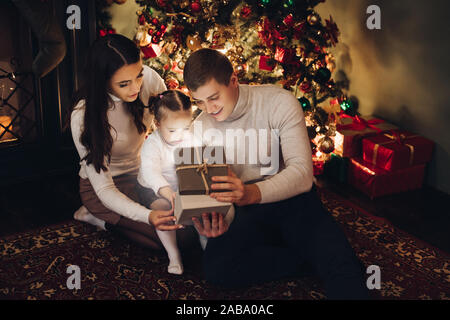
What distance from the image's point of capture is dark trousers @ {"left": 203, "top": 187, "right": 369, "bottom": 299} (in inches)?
71.7

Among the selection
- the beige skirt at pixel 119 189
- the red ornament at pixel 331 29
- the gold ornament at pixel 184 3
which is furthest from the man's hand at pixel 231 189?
the red ornament at pixel 331 29

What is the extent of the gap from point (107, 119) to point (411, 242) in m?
1.56

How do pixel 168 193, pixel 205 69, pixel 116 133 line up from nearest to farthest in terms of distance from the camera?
pixel 205 69
pixel 168 193
pixel 116 133

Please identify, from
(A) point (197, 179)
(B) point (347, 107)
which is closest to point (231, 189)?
(A) point (197, 179)

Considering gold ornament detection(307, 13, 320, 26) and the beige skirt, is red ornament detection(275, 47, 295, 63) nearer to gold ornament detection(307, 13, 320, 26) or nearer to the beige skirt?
gold ornament detection(307, 13, 320, 26)

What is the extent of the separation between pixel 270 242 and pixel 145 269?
1.86ft

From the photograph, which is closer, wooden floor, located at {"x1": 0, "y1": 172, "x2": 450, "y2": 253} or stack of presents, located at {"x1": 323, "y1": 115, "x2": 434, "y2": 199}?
wooden floor, located at {"x1": 0, "y1": 172, "x2": 450, "y2": 253}

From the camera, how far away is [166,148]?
2057 millimetres

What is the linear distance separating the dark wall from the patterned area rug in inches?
33.1

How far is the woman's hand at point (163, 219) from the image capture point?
6.08 feet

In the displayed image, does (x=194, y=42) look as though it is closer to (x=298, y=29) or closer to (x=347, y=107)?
(x=298, y=29)

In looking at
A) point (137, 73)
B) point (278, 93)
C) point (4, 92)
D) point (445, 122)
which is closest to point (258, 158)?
point (278, 93)

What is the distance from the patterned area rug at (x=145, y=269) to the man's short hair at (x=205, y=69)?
825 millimetres
